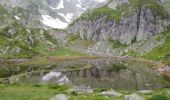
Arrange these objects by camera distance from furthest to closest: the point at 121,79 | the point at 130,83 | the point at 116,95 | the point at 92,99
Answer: the point at 121,79, the point at 130,83, the point at 116,95, the point at 92,99

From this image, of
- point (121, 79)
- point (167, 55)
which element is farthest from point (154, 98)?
point (167, 55)

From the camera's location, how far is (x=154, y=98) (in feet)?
144

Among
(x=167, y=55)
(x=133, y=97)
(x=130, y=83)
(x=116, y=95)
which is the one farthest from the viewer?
(x=167, y=55)

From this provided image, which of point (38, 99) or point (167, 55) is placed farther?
point (167, 55)

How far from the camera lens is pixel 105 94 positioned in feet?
181

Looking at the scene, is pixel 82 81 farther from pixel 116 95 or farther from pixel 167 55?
pixel 167 55

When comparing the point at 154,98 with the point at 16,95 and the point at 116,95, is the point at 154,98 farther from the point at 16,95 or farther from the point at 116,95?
the point at 16,95

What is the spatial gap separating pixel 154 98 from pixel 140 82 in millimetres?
60313

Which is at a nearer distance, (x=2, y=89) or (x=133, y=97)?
(x=133, y=97)

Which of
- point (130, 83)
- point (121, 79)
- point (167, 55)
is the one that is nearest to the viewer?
point (130, 83)

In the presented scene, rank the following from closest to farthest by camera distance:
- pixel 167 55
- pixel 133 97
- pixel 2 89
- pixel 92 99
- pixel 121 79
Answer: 1. pixel 133 97
2. pixel 92 99
3. pixel 2 89
4. pixel 121 79
5. pixel 167 55

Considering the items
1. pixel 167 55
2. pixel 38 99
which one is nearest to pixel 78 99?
pixel 38 99

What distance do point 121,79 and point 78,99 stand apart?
6233cm

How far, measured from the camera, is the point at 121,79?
110 meters
